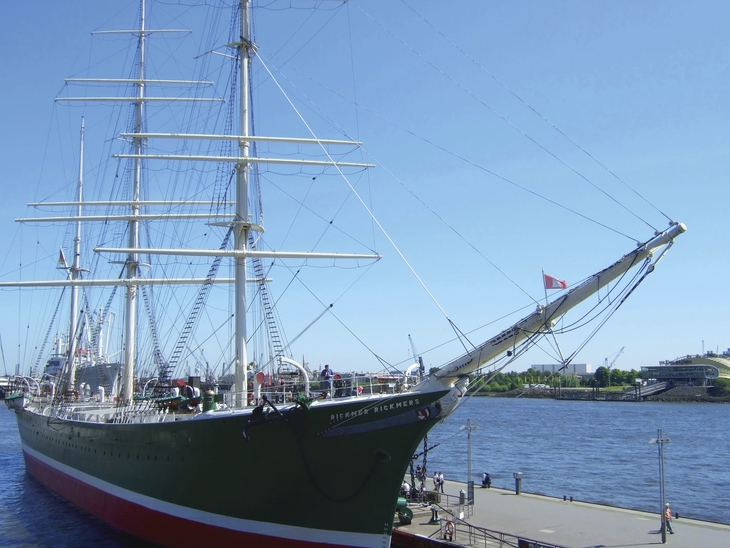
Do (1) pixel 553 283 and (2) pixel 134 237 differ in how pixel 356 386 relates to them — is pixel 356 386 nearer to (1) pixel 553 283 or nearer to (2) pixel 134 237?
(1) pixel 553 283

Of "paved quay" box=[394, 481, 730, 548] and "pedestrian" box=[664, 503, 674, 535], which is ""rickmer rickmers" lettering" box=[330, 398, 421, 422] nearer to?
"paved quay" box=[394, 481, 730, 548]

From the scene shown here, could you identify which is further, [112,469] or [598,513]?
[112,469]

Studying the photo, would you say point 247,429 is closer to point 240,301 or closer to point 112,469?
point 240,301

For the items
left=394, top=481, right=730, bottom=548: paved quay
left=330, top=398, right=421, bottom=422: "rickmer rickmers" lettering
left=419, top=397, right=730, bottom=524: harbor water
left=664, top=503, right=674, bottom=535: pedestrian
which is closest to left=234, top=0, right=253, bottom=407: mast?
left=330, top=398, right=421, bottom=422: "rickmer rickmers" lettering

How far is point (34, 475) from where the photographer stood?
37.8 m

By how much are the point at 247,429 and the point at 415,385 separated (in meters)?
4.45

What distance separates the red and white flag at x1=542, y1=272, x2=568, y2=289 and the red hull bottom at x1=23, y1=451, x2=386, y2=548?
8.25 metres

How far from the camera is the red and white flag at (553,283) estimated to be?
50.4 ft

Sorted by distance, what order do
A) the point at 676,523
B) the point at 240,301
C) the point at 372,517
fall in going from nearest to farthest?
the point at 372,517 → the point at 676,523 → the point at 240,301

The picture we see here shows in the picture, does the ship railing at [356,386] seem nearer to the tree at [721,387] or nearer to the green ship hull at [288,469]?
the green ship hull at [288,469]

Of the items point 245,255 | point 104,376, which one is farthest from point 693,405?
point 245,255

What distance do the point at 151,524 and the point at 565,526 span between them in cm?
1266

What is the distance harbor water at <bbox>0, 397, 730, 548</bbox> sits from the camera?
89.2 feet

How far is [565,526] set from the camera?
1972 centimetres
